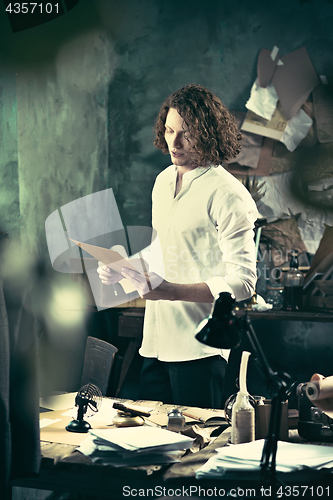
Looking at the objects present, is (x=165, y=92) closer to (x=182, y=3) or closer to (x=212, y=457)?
(x=182, y=3)

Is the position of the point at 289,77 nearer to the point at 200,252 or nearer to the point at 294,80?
the point at 294,80

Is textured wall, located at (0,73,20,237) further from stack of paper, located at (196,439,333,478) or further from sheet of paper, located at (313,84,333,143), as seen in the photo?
sheet of paper, located at (313,84,333,143)

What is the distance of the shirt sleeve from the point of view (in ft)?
5.85

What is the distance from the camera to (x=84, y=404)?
1.52m

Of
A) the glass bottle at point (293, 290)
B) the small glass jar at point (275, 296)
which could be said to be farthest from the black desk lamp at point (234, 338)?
the small glass jar at point (275, 296)

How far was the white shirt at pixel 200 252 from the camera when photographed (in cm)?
181

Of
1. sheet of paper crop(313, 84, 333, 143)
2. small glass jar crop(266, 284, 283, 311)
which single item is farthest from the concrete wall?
small glass jar crop(266, 284, 283, 311)

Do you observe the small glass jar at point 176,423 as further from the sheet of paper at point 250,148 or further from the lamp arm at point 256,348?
the sheet of paper at point 250,148

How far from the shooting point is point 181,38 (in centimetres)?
382

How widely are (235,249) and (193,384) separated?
54 centimetres

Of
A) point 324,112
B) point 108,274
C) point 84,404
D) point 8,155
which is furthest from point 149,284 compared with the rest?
point 324,112

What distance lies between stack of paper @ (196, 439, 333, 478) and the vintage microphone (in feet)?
1.45

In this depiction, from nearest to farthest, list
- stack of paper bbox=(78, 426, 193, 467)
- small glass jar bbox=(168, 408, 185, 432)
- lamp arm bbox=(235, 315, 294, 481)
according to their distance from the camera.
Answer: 1. lamp arm bbox=(235, 315, 294, 481)
2. stack of paper bbox=(78, 426, 193, 467)
3. small glass jar bbox=(168, 408, 185, 432)

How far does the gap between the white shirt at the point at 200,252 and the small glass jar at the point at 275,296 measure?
1484 millimetres
